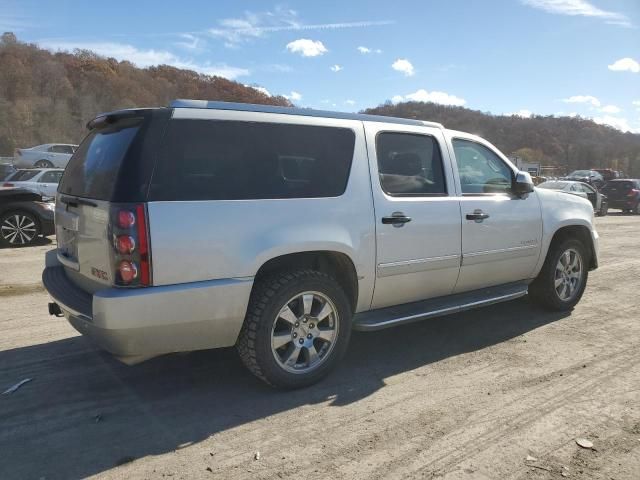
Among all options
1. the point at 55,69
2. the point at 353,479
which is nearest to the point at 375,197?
the point at 353,479

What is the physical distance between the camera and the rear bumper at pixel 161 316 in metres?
3.03

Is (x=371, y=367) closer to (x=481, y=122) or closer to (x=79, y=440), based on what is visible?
(x=79, y=440)

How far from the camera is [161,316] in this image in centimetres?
311

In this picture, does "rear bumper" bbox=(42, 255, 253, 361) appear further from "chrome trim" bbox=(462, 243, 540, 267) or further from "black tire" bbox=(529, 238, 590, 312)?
"black tire" bbox=(529, 238, 590, 312)

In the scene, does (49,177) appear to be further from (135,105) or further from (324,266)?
(135,105)

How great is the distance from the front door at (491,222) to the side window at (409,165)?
0.88 ft

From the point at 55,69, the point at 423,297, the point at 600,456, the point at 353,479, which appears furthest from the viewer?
the point at 55,69

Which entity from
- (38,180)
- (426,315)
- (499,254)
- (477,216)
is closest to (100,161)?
(426,315)

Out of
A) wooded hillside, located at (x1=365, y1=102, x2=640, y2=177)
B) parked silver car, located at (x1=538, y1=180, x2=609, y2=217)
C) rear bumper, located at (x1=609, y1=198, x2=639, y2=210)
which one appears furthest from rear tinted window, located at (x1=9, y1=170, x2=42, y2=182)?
wooded hillside, located at (x1=365, y1=102, x2=640, y2=177)

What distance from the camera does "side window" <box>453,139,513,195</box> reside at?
15.6ft

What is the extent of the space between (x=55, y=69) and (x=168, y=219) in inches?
2534

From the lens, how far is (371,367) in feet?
13.8

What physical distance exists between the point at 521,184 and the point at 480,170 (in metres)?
0.44

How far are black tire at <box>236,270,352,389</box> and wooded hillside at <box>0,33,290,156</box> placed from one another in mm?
35147
